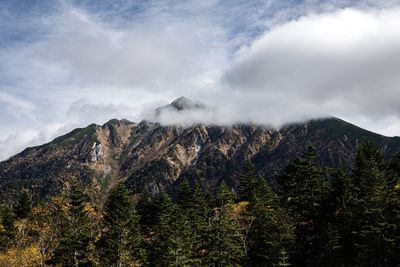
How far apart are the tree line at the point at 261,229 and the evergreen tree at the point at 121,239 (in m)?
0.17

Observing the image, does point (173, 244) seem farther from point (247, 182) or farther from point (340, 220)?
point (247, 182)

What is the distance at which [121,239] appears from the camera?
232 feet

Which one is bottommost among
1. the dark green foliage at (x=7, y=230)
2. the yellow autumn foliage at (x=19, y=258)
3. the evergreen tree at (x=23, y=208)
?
the yellow autumn foliage at (x=19, y=258)

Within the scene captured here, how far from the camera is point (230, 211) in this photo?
242 feet

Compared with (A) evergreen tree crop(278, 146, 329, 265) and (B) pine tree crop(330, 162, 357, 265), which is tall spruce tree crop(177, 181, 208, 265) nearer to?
(A) evergreen tree crop(278, 146, 329, 265)

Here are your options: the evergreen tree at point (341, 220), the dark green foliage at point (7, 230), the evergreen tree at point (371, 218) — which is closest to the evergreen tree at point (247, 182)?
the evergreen tree at point (341, 220)

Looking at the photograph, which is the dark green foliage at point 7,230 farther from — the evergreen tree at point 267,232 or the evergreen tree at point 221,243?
the evergreen tree at point 267,232

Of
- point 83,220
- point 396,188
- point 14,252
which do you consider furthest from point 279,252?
point 14,252

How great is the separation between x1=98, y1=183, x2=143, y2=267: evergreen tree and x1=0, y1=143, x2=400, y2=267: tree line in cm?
17

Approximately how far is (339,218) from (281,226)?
9494mm

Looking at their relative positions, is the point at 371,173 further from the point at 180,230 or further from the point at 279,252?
the point at 180,230

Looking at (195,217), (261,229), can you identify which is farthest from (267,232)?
(195,217)

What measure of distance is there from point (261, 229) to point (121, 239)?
23839mm

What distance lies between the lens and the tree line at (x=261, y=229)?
188 ft
